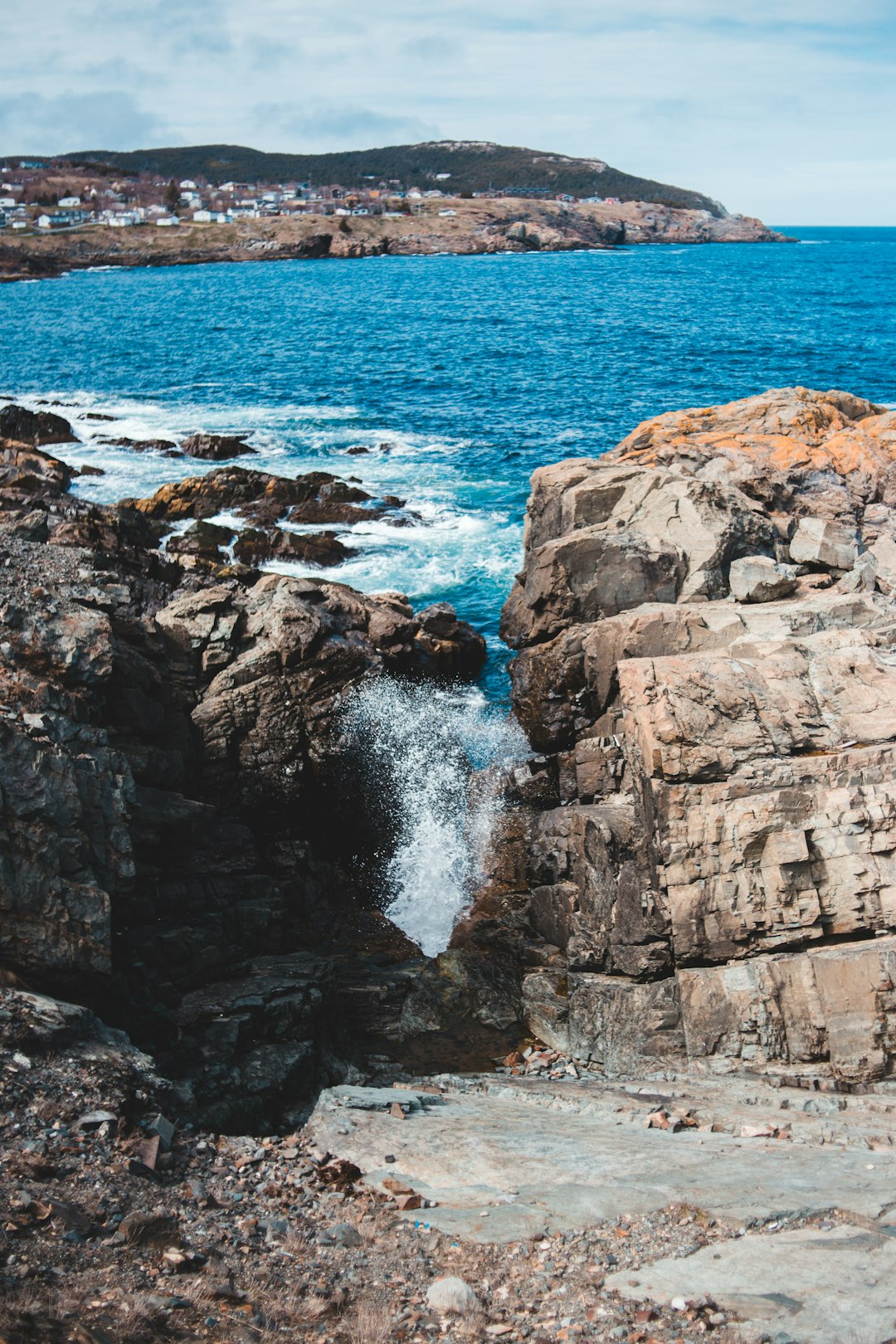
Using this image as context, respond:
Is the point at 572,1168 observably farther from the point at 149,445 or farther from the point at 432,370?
the point at 432,370

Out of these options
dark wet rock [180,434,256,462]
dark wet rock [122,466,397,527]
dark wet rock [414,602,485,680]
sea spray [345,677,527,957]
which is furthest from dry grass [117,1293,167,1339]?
dark wet rock [180,434,256,462]

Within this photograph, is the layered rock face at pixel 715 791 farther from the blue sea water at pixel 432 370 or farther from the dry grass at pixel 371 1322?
the dry grass at pixel 371 1322

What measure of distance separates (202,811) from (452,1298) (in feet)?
45.3

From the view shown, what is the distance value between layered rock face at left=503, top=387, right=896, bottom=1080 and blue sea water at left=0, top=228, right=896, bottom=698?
7.37 metres

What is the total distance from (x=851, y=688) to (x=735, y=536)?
8534mm

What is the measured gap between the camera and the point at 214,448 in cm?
5350

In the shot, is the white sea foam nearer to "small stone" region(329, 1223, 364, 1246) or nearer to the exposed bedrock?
the exposed bedrock

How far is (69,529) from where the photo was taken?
3183 centimetres

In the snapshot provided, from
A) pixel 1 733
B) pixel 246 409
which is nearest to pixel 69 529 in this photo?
pixel 1 733

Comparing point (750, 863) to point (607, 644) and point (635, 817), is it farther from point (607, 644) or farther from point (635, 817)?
point (607, 644)

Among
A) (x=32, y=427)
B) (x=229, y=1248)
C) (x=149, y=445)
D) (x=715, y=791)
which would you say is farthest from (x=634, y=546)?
(x=32, y=427)

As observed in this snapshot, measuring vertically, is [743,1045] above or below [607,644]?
below

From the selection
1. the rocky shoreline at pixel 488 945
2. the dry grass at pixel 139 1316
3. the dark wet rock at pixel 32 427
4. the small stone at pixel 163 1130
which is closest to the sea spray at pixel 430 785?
the rocky shoreline at pixel 488 945

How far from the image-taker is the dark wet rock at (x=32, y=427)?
56.0m
